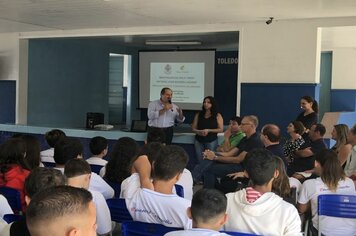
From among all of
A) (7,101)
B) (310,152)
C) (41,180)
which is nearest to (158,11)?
(310,152)

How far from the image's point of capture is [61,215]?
1239 millimetres

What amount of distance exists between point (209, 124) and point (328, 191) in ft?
11.8

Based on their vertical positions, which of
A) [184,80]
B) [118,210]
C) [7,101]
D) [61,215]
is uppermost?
[184,80]

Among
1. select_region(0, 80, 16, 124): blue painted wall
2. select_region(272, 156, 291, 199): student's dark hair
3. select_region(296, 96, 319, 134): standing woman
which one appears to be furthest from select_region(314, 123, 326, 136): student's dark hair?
select_region(0, 80, 16, 124): blue painted wall

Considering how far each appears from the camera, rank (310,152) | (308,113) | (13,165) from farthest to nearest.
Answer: (308,113) → (310,152) → (13,165)

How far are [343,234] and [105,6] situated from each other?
4.42 m

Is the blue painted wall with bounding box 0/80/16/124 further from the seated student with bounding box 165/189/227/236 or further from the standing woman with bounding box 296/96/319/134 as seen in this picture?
the seated student with bounding box 165/189/227/236

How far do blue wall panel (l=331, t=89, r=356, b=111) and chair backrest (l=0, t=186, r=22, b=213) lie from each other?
12086 millimetres

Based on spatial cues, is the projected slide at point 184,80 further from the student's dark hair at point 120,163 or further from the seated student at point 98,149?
the student's dark hair at point 120,163

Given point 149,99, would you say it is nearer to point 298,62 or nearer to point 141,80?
point 141,80

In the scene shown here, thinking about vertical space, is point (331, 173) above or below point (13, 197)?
above

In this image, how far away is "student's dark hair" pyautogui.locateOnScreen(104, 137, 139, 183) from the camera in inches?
150

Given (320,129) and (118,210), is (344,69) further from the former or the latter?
(118,210)

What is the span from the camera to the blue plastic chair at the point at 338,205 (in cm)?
313
